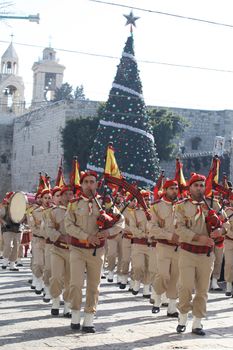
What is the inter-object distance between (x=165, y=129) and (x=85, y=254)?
33487 millimetres

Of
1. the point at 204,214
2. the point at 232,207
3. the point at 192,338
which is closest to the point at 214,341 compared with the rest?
the point at 192,338

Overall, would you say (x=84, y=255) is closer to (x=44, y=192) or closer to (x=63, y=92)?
(x=44, y=192)

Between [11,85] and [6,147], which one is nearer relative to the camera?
[6,147]

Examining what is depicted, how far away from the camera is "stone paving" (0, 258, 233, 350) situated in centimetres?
830

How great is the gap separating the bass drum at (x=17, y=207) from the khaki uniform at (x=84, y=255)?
9.06 meters

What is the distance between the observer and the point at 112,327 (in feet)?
31.3

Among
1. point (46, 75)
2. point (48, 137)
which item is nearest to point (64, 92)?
point (46, 75)

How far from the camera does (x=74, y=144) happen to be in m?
43.6

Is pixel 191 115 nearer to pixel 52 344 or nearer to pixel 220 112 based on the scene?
pixel 220 112

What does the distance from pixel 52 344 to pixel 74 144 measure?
35691 mm

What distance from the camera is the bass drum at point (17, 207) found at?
60.2 feet

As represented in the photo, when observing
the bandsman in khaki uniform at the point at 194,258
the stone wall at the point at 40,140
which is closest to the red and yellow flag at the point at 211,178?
the bandsman in khaki uniform at the point at 194,258

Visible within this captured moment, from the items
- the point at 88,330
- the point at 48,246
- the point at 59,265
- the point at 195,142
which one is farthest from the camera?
the point at 195,142

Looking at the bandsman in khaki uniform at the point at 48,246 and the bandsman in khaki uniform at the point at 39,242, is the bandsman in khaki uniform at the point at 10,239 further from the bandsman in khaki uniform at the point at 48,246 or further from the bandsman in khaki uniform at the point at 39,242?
the bandsman in khaki uniform at the point at 48,246
